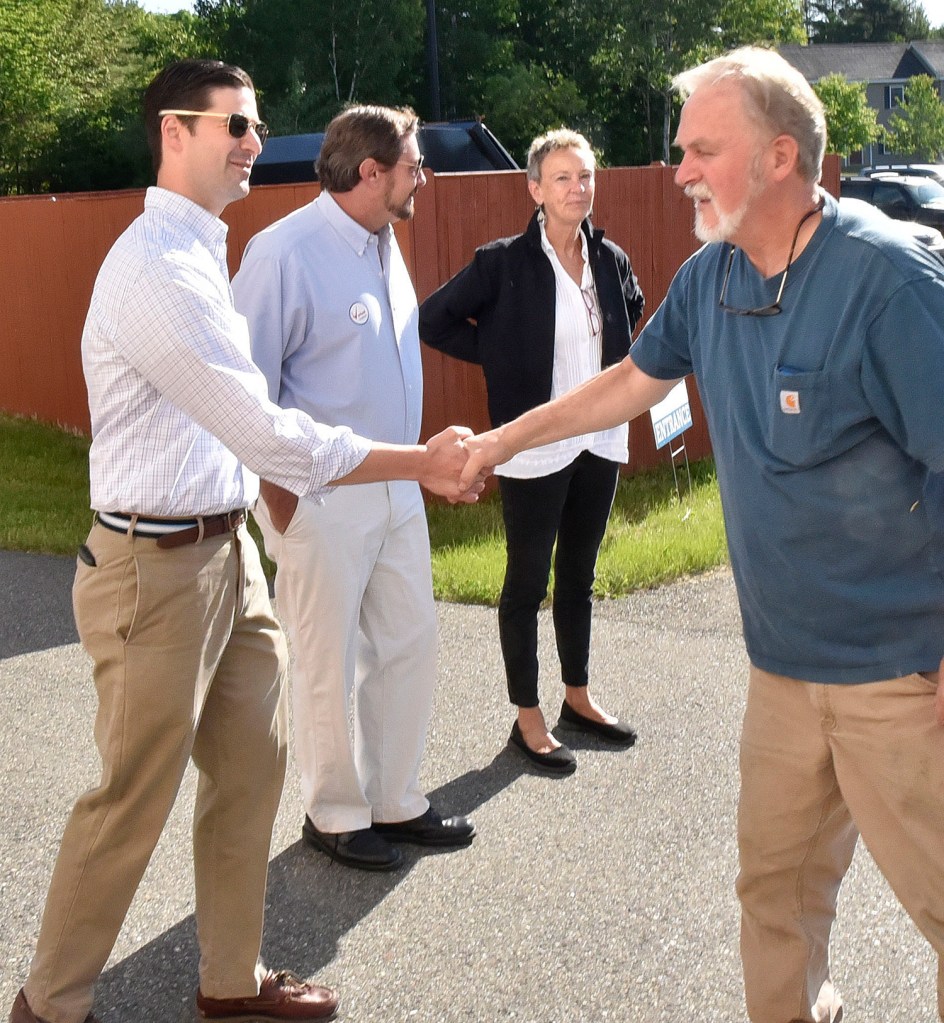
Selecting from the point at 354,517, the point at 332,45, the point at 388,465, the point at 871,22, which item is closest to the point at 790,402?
the point at 388,465

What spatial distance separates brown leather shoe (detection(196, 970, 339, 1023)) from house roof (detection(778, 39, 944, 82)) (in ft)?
325

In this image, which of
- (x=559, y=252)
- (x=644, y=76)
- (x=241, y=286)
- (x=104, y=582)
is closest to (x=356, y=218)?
(x=241, y=286)

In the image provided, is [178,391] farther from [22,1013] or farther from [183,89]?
[22,1013]

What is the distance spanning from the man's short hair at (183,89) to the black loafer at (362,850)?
2.06 m

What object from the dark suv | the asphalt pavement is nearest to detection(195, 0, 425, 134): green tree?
the dark suv

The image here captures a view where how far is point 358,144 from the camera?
404 centimetres

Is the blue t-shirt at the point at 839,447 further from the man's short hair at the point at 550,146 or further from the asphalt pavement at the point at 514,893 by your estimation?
the man's short hair at the point at 550,146

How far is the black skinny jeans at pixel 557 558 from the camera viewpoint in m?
4.81

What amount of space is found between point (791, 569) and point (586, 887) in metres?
1.63

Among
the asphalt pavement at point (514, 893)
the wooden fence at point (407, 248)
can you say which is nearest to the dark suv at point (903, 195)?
the wooden fence at point (407, 248)

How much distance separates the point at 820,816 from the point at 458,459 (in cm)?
132

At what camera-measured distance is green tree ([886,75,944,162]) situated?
65.9 m

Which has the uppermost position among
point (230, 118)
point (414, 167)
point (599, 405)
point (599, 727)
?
point (230, 118)

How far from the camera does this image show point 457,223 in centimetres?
878
